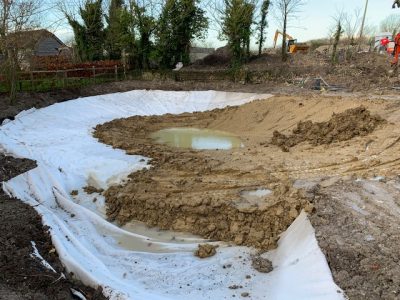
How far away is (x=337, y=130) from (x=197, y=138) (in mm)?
4725

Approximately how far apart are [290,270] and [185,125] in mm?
10249

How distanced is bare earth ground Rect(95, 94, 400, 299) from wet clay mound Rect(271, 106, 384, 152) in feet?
0.41

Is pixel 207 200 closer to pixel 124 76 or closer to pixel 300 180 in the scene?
pixel 300 180

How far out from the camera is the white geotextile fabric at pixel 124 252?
14.4 ft

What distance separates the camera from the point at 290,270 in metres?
4.61

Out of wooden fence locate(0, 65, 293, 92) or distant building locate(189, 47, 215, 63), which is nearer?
wooden fence locate(0, 65, 293, 92)

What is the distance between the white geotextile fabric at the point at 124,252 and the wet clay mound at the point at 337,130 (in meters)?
4.46

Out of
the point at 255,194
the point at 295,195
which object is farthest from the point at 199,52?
the point at 295,195

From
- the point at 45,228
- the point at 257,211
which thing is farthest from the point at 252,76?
the point at 45,228

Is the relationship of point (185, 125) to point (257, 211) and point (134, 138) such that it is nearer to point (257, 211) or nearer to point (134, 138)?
point (134, 138)

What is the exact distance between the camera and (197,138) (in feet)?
41.0

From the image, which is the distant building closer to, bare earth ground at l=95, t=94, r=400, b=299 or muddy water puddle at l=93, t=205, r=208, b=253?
bare earth ground at l=95, t=94, r=400, b=299

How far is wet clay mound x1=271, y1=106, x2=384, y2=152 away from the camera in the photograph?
9703 millimetres

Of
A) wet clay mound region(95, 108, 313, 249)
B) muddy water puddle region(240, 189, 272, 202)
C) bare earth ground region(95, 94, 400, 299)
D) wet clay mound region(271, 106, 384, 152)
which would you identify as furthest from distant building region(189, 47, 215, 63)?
muddy water puddle region(240, 189, 272, 202)
